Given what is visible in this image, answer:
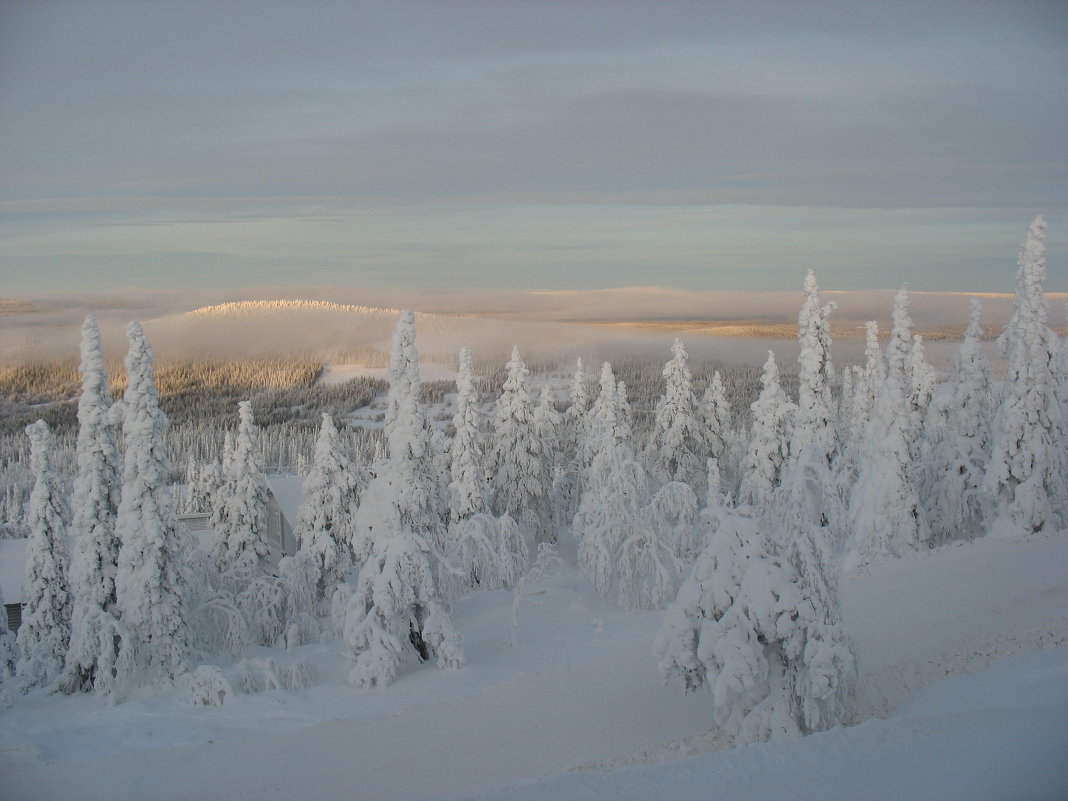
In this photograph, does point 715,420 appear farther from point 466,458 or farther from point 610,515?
point 610,515

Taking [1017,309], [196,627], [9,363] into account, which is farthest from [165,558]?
[9,363]

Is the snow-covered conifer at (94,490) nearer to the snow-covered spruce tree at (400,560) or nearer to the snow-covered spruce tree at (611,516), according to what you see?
the snow-covered spruce tree at (400,560)

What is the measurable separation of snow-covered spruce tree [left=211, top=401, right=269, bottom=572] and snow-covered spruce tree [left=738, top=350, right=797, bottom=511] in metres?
23.6

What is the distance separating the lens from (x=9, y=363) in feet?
588


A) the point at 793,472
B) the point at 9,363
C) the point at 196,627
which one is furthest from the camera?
the point at 9,363

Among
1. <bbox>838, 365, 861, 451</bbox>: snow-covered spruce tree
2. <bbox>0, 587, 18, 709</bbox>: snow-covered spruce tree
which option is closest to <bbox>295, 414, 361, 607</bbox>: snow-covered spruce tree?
<bbox>0, 587, 18, 709</bbox>: snow-covered spruce tree

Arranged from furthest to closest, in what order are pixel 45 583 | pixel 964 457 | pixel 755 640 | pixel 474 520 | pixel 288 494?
1. pixel 288 494
2. pixel 964 457
3. pixel 474 520
4. pixel 45 583
5. pixel 755 640

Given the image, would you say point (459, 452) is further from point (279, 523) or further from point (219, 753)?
point (219, 753)

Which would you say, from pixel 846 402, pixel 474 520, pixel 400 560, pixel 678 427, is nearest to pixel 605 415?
pixel 678 427

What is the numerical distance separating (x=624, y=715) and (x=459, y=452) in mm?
23102

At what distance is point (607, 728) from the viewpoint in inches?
813

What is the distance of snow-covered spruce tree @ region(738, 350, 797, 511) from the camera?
137 feet

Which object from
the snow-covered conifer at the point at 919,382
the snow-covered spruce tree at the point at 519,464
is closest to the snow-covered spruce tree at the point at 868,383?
the snow-covered conifer at the point at 919,382

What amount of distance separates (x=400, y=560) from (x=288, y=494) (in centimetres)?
3646
